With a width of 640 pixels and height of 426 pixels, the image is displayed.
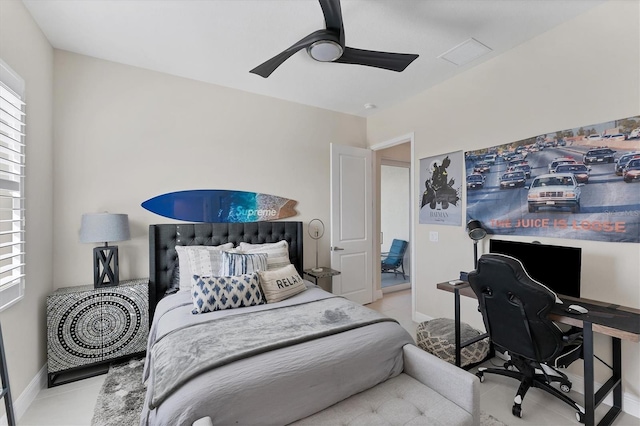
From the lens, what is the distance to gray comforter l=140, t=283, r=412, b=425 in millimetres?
1271

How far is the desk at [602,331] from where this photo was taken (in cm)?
162

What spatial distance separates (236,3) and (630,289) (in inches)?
134

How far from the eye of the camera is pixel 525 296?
1794 mm

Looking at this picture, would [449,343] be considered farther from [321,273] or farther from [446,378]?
[321,273]

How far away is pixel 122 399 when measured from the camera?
2100 millimetres

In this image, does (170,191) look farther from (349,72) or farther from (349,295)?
(349,295)

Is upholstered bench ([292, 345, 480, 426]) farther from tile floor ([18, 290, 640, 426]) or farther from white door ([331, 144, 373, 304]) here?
white door ([331, 144, 373, 304])


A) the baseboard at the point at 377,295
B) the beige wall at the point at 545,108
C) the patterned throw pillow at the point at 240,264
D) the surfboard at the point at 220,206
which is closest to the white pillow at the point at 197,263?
the patterned throw pillow at the point at 240,264

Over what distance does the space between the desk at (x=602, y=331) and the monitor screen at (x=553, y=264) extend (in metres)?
0.11

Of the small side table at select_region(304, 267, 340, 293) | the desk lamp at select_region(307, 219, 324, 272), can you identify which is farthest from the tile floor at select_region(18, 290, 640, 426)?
the desk lamp at select_region(307, 219, 324, 272)

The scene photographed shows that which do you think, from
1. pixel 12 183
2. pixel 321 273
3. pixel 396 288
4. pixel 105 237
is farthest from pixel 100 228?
pixel 396 288

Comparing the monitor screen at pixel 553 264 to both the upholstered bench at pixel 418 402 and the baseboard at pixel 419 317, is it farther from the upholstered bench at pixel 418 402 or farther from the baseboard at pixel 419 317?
the baseboard at pixel 419 317

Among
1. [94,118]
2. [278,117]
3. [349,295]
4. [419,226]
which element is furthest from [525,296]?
[94,118]

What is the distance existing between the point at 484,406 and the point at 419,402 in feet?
3.07
